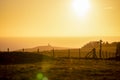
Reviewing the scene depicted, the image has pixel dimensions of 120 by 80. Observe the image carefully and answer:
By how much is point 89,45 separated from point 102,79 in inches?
4139

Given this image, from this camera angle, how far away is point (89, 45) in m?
131

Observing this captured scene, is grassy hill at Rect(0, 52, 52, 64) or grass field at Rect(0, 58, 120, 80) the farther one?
grassy hill at Rect(0, 52, 52, 64)

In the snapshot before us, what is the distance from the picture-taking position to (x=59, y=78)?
26734mm

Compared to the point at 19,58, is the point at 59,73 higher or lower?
lower

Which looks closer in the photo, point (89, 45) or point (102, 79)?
point (102, 79)

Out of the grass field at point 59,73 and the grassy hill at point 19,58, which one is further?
the grassy hill at point 19,58

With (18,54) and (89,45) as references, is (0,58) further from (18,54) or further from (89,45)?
(89,45)

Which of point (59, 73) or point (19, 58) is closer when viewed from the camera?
point (59, 73)

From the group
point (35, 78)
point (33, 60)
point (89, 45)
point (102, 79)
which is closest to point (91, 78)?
point (102, 79)

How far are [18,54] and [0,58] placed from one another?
142 inches

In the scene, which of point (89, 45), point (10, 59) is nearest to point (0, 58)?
point (10, 59)

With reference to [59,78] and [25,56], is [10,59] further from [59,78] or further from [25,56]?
[59,78]

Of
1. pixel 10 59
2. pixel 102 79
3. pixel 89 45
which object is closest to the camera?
pixel 102 79

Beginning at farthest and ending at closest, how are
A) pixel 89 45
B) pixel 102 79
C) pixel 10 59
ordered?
pixel 89 45, pixel 10 59, pixel 102 79
